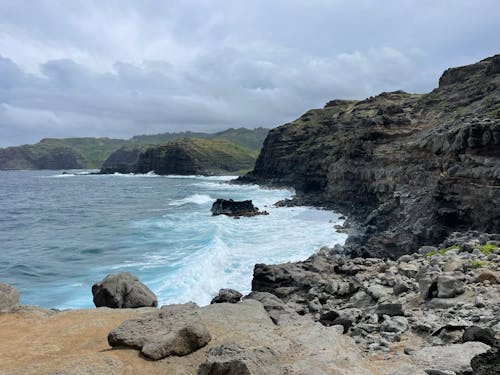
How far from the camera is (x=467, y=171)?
26109 millimetres

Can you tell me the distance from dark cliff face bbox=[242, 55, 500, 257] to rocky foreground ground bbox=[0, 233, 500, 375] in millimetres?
13097

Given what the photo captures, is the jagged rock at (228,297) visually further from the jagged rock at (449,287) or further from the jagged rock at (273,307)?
the jagged rock at (449,287)

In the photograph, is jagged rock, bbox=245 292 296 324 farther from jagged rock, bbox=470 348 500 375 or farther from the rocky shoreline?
jagged rock, bbox=470 348 500 375

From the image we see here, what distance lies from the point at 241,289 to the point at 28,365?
16084 millimetres

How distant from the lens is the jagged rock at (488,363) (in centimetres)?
512

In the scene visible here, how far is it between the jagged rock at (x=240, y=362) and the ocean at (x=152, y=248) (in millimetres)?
14959

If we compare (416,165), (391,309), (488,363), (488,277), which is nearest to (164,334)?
(391,309)

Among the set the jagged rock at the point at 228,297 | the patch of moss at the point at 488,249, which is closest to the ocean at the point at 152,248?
the jagged rock at the point at 228,297

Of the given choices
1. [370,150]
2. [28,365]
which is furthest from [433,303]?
[370,150]

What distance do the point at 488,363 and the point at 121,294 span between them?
1225 cm

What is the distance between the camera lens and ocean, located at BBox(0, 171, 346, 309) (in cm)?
2494

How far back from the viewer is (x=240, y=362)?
6.91 metres

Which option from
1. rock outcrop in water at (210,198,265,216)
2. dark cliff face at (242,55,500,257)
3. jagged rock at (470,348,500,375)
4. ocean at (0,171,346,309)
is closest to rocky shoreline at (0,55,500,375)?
jagged rock at (470,348,500,375)

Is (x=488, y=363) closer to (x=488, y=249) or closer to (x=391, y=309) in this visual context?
(x=391, y=309)
